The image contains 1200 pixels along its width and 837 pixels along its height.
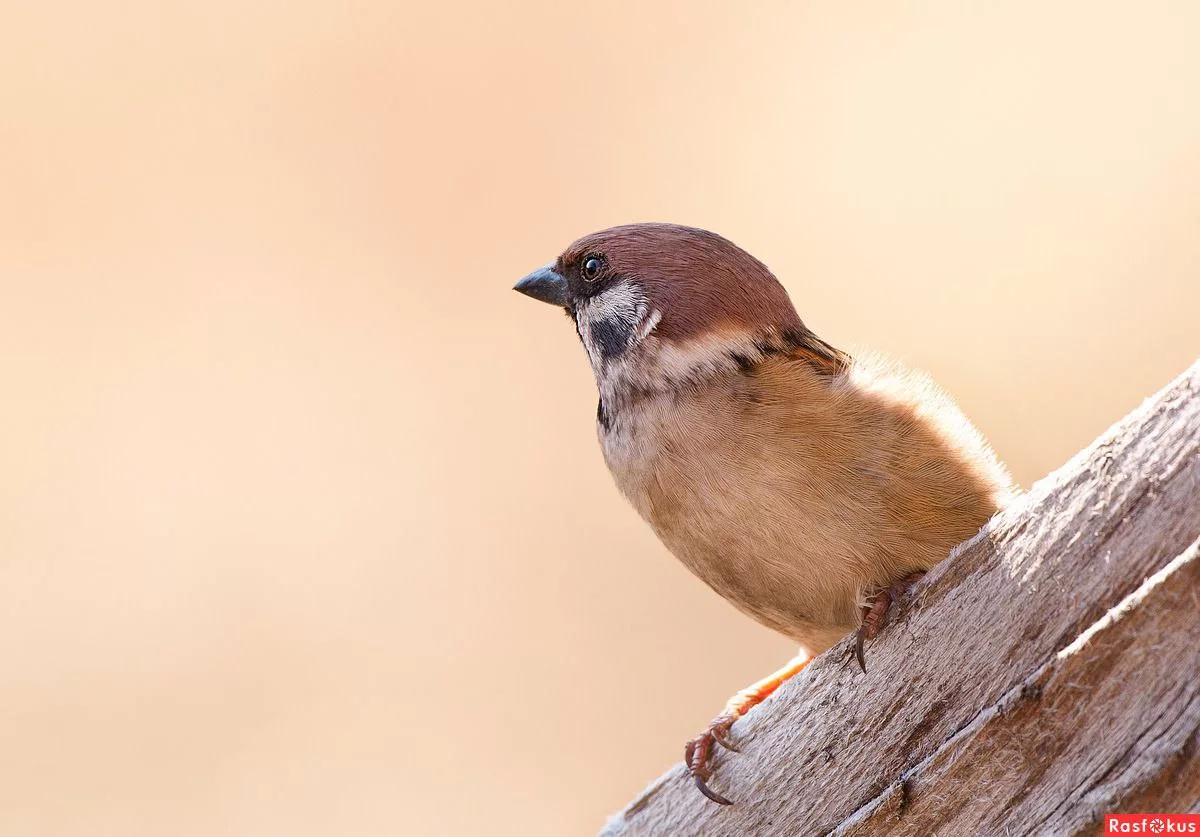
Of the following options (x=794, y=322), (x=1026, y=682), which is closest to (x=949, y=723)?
(x=1026, y=682)

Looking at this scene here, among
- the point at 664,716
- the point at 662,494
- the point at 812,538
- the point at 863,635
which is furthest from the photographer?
the point at 664,716

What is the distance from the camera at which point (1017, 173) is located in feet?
13.3

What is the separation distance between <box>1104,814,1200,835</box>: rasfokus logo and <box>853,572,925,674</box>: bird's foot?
435 mm

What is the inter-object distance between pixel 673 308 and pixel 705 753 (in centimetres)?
82

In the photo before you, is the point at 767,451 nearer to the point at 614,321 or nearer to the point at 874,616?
the point at 874,616

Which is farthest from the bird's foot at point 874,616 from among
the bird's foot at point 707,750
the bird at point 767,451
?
the bird's foot at point 707,750

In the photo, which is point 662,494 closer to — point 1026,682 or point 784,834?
point 784,834

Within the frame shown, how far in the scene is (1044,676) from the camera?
144 cm

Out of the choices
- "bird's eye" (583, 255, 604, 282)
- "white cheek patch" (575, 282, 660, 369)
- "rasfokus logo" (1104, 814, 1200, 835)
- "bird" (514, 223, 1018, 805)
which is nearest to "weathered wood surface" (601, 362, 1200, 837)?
"rasfokus logo" (1104, 814, 1200, 835)

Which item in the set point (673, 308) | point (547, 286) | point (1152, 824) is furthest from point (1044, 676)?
point (547, 286)

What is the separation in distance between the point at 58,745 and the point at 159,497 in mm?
880

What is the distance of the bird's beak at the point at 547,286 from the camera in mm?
2611

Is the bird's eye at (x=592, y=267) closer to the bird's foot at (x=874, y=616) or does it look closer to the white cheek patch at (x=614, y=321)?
the white cheek patch at (x=614, y=321)

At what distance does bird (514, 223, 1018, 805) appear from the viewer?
6.37 ft
